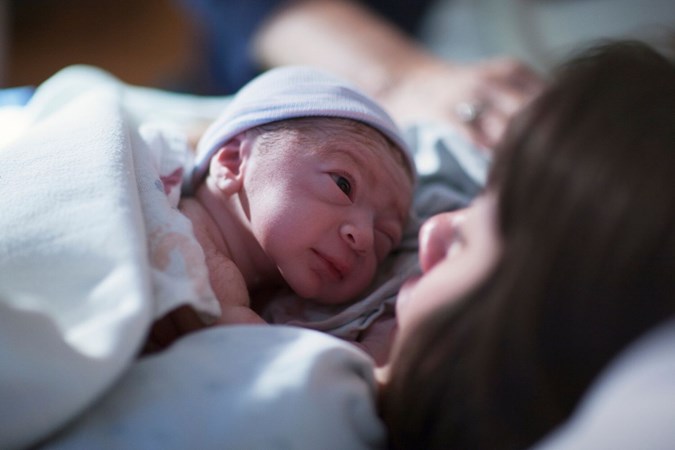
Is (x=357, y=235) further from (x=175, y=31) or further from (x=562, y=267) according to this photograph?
(x=175, y=31)

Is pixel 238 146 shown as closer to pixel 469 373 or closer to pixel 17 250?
pixel 17 250

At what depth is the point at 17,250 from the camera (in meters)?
0.55

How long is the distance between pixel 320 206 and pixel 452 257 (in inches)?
7.9

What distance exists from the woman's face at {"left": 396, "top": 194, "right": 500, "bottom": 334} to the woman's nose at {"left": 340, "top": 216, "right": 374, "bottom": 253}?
13cm

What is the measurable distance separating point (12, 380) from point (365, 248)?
14.4 inches

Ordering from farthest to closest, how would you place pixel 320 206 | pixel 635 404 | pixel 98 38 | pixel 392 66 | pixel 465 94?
pixel 98 38
pixel 392 66
pixel 465 94
pixel 320 206
pixel 635 404

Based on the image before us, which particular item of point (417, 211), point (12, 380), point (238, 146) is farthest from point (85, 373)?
point (417, 211)

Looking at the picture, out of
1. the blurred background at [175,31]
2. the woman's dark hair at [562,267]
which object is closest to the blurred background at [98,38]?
the blurred background at [175,31]

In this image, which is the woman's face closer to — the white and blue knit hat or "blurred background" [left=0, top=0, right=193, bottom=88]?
the white and blue knit hat

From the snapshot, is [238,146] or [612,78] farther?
[238,146]

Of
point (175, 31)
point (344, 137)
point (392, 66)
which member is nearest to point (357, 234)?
point (344, 137)

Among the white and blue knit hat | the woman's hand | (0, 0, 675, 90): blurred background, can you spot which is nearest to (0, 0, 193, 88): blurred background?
(0, 0, 675, 90): blurred background

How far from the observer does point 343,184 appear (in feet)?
2.43

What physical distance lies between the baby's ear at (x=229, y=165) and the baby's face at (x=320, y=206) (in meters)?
0.02
